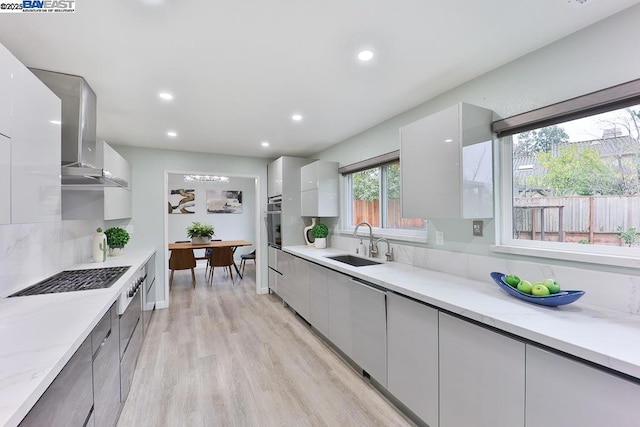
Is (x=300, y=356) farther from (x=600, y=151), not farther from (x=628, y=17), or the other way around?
Answer: (x=628, y=17)

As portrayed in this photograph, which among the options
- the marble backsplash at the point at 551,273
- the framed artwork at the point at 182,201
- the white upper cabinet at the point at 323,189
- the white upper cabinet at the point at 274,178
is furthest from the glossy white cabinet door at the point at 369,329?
the framed artwork at the point at 182,201

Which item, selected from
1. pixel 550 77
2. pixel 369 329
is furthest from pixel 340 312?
pixel 550 77

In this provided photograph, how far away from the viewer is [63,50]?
1.66m

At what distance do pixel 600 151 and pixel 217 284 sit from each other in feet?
18.3

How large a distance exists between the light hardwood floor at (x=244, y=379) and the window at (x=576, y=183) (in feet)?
5.04

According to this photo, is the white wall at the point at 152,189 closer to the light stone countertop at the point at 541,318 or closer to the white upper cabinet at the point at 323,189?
the white upper cabinet at the point at 323,189

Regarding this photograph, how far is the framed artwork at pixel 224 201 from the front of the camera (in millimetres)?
7246

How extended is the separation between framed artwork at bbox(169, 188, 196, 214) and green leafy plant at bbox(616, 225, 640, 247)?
7385 millimetres

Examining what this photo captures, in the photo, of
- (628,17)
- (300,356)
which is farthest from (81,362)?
(628,17)

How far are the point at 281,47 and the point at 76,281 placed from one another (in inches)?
83.8

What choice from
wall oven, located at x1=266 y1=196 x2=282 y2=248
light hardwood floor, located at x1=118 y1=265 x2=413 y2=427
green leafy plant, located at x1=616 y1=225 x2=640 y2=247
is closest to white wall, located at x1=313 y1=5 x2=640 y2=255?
green leafy plant, located at x1=616 y1=225 x2=640 y2=247

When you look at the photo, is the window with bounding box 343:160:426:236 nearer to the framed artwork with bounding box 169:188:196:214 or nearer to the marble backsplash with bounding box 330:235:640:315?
the marble backsplash with bounding box 330:235:640:315

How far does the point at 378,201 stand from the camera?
329 centimetres

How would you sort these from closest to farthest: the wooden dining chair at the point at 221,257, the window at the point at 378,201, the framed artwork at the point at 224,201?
the window at the point at 378,201
the wooden dining chair at the point at 221,257
the framed artwork at the point at 224,201
